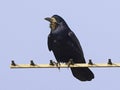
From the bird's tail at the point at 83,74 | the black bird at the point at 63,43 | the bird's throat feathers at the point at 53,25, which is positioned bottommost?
the bird's tail at the point at 83,74

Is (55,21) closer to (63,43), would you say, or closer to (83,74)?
(63,43)

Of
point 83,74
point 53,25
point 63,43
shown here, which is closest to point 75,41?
point 63,43

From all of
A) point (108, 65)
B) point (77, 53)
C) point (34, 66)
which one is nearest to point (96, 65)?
point (108, 65)

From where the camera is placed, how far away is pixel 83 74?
12602 mm

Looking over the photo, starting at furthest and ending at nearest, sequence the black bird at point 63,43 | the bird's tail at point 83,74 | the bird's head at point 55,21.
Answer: the bird's head at point 55,21 < the black bird at point 63,43 < the bird's tail at point 83,74

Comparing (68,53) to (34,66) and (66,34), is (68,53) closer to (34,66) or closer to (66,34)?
(66,34)

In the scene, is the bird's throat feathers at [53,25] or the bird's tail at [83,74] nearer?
the bird's tail at [83,74]

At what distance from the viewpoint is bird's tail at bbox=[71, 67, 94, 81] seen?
12.4m

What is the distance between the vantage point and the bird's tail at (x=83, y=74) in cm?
1237

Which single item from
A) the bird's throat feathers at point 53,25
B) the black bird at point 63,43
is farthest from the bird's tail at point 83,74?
the bird's throat feathers at point 53,25

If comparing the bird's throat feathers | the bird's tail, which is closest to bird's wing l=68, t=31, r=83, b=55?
the bird's throat feathers

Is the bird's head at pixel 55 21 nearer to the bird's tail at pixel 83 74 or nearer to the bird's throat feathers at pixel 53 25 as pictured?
the bird's throat feathers at pixel 53 25

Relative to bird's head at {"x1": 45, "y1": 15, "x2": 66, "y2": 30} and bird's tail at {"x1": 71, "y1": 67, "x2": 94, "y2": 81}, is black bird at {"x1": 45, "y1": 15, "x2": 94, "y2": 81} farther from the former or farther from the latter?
bird's tail at {"x1": 71, "y1": 67, "x2": 94, "y2": 81}

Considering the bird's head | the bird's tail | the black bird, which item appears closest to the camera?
the bird's tail
